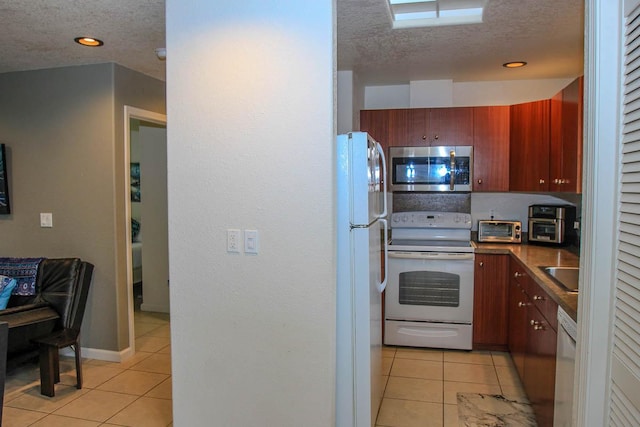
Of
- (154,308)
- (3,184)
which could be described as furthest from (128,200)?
(154,308)

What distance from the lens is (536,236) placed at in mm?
3943

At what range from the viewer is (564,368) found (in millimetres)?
1906

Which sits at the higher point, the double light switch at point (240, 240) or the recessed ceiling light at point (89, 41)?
the recessed ceiling light at point (89, 41)

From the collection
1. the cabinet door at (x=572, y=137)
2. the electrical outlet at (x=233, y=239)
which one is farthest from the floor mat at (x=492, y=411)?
the electrical outlet at (x=233, y=239)

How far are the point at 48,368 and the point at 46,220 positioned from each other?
4.40 ft

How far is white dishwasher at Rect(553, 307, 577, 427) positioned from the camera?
1798 mm

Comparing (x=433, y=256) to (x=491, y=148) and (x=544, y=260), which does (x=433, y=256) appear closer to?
(x=544, y=260)

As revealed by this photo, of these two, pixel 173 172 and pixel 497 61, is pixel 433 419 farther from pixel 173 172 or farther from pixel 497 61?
pixel 497 61

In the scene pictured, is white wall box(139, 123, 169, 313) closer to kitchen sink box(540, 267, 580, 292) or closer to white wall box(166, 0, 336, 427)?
white wall box(166, 0, 336, 427)

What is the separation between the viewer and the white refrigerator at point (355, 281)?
7.51ft

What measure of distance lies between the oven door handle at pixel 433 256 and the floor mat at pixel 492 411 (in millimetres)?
1114

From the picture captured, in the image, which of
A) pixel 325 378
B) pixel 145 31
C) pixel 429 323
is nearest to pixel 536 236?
pixel 429 323

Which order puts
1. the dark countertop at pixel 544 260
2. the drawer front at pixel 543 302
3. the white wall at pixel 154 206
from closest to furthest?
the dark countertop at pixel 544 260 < the drawer front at pixel 543 302 < the white wall at pixel 154 206

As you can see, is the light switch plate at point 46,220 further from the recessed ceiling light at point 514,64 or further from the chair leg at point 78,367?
the recessed ceiling light at point 514,64
